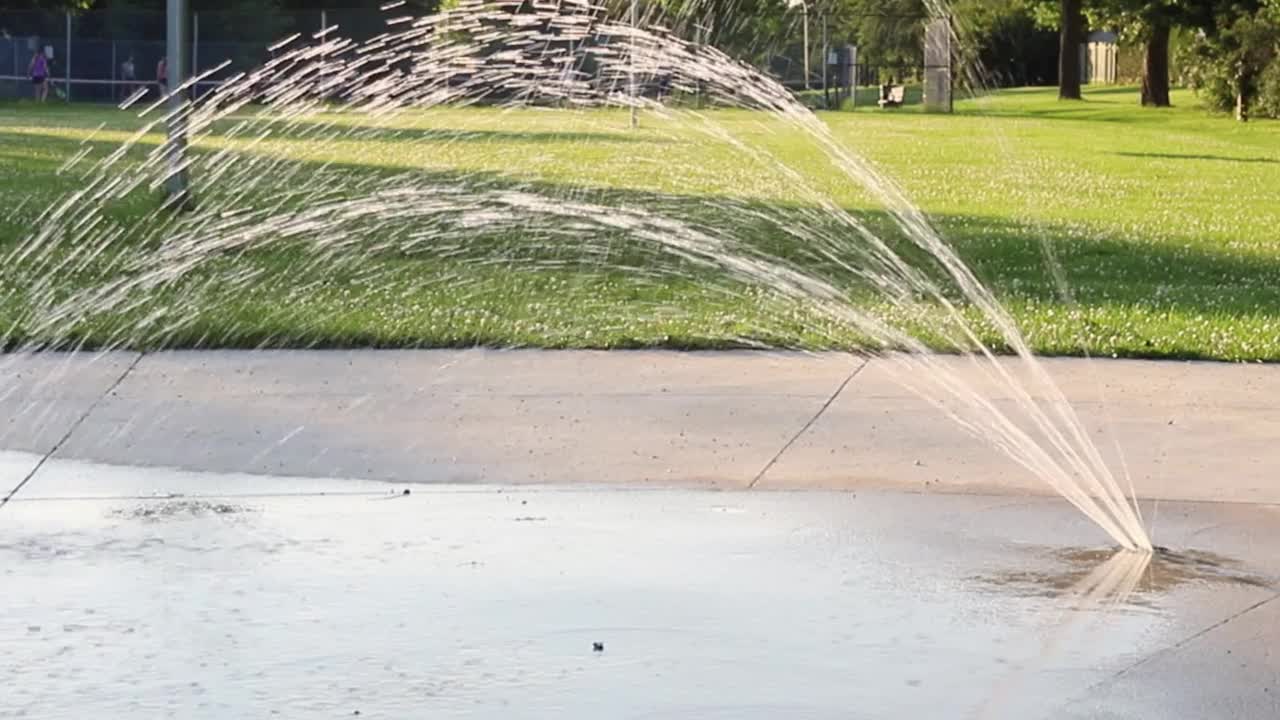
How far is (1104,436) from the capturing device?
820 centimetres

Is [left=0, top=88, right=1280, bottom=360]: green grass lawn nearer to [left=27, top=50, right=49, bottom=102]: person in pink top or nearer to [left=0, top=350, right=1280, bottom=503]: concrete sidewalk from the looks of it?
[left=0, top=350, right=1280, bottom=503]: concrete sidewalk

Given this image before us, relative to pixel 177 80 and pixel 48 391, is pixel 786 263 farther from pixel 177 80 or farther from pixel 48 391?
pixel 48 391

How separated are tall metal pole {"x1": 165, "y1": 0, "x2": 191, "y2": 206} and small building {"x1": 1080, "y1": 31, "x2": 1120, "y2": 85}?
79.3 meters

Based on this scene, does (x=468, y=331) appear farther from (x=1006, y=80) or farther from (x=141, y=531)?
(x=1006, y=80)

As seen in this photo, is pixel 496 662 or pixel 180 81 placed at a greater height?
pixel 180 81

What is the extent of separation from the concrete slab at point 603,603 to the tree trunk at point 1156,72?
55504mm

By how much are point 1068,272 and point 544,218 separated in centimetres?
673

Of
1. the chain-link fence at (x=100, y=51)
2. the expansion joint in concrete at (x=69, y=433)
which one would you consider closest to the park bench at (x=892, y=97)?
the chain-link fence at (x=100, y=51)

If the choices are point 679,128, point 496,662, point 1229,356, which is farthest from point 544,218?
point 679,128

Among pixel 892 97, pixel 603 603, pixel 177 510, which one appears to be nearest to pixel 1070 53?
pixel 892 97

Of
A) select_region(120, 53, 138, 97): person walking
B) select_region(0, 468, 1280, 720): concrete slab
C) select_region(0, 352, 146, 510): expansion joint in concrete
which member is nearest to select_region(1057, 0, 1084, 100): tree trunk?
select_region(120, 53, 138, 97): person walking

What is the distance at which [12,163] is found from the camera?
2598cm

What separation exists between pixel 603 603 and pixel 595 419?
9.48 feet

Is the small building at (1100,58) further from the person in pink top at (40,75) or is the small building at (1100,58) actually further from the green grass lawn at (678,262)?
the green grass lawn at (678,262)
